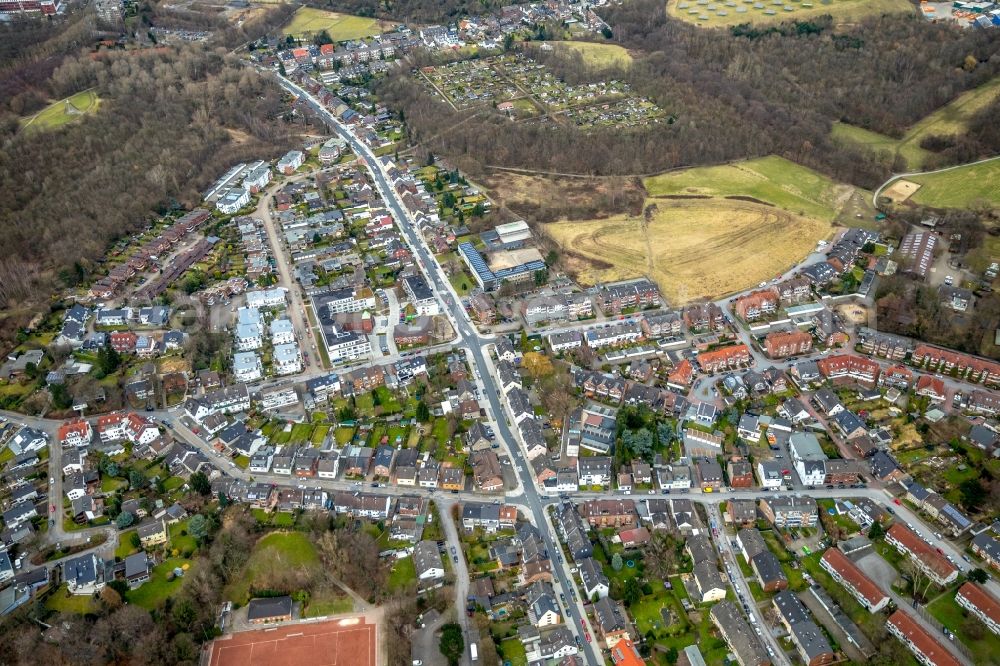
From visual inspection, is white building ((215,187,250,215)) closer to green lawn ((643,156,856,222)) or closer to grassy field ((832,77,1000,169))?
green lawn ((643,156,856,222))

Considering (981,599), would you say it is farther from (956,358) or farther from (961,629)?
(956,358)

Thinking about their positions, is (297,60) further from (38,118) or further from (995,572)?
(995,572)

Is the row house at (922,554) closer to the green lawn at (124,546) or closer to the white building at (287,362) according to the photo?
the white building at (287,362)

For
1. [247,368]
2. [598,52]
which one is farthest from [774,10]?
[247,368]

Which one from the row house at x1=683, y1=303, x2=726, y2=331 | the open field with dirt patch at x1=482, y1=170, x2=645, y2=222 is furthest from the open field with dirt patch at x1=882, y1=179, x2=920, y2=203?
the row house at x1=683, y1=303, x2=726, y2=331

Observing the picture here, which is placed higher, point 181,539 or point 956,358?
point 956,358

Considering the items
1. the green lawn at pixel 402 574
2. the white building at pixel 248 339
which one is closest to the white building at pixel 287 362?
the white building at pixel 248 339

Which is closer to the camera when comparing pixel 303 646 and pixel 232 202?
pixel 303 646

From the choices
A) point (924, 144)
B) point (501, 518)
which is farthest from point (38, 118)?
point (924, 144)
